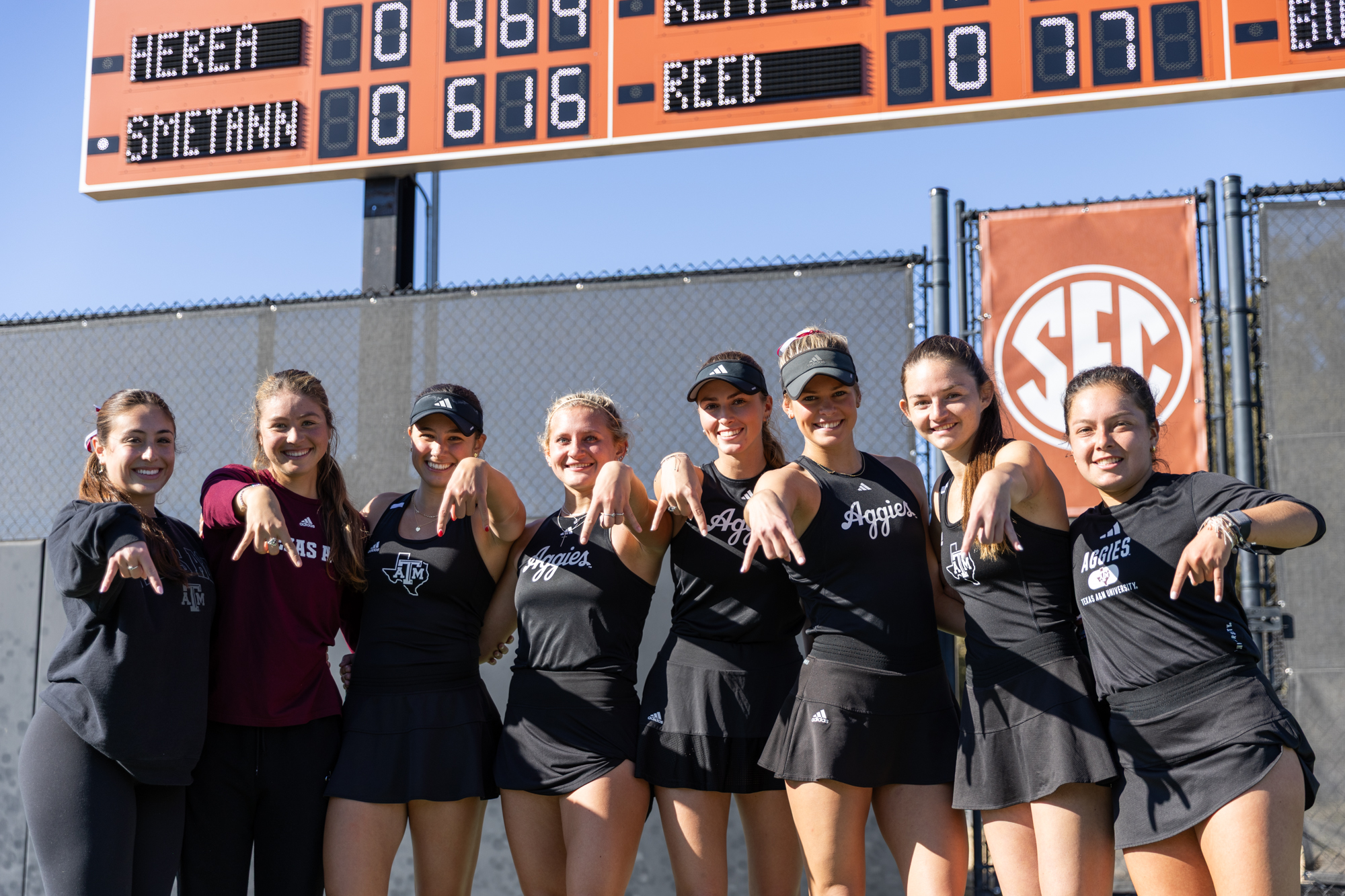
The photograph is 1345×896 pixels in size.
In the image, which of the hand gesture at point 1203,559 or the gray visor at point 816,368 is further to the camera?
the gray visor at point 816,368

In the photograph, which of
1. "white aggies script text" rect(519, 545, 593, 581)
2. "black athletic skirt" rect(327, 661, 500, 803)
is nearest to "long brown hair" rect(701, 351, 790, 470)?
"white aggies script text" rect(519, 545, 593, 581)

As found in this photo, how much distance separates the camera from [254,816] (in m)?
3.28

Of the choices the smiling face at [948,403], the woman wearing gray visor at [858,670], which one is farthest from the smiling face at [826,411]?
the smiling face at [948,403]

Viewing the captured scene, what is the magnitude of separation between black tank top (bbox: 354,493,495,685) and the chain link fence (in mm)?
3461

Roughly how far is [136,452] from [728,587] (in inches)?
66.5

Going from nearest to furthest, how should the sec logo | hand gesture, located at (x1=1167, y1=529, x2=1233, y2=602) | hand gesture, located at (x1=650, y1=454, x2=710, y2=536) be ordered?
hand gesture, located at (x1=1167, y1=529, x2=1233, y2=602), hand gesture, located at (x1=650, y1=454, x2=710, y2=536), the sec logo

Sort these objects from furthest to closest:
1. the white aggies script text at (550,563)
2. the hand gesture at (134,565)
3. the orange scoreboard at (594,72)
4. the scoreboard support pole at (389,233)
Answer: the scoreboard support pole at (389,233) < the orange scoreboard at (594,72) < the white aggies script text at (550,563) < the hand gesture at (134,565)

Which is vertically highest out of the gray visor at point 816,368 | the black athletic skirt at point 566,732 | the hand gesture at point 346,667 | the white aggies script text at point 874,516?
the gray visor at point 816,368

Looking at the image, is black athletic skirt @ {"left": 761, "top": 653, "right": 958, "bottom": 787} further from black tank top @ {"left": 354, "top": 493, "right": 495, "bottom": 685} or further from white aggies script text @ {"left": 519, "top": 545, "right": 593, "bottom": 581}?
black tank top @ {"left": 354, "top": 493, "right": 495, "bottom": 685}

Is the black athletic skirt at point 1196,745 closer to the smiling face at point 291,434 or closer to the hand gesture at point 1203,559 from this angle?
the hand gesture at point 1203,559

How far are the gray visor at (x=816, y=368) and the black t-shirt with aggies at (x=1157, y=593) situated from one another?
30.5 inches

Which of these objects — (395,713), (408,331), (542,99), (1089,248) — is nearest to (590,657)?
(395,713)

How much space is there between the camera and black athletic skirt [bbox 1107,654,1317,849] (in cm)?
254

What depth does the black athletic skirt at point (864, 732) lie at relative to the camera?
9.72 ft
